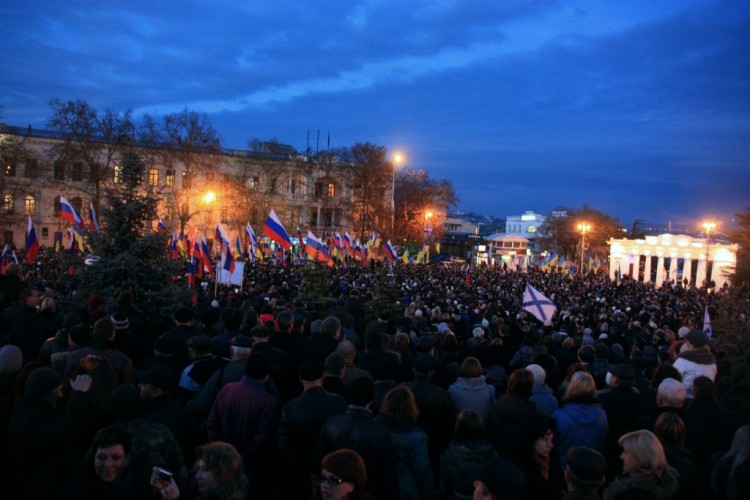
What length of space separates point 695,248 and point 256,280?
44505mm

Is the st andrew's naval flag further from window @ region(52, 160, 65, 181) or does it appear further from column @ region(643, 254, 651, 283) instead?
column @ region(643, 254, 651, 283)

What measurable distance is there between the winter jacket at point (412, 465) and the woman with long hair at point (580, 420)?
4.23 feet

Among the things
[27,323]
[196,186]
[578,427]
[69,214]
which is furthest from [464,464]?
[196,186]

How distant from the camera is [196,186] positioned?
55219 mm

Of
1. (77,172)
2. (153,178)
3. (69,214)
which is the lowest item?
(69,214)

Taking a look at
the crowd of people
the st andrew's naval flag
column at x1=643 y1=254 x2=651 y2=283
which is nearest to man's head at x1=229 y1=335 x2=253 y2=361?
the crowd of people

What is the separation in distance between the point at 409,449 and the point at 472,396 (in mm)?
1436

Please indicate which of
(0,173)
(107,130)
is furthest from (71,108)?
(0,173)

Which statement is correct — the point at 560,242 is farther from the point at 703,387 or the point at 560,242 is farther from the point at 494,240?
the point at 703,387

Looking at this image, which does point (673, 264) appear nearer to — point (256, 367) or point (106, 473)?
point (256, 367)

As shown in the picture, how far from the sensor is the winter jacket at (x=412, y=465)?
438 cm

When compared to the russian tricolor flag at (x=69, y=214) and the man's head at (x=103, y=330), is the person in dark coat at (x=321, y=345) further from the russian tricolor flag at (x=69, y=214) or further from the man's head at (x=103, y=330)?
the russian tricolor flag at (x=69, y=214)

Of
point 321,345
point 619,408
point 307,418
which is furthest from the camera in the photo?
point 321,345

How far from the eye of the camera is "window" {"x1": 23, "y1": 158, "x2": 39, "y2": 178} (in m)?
44.0
